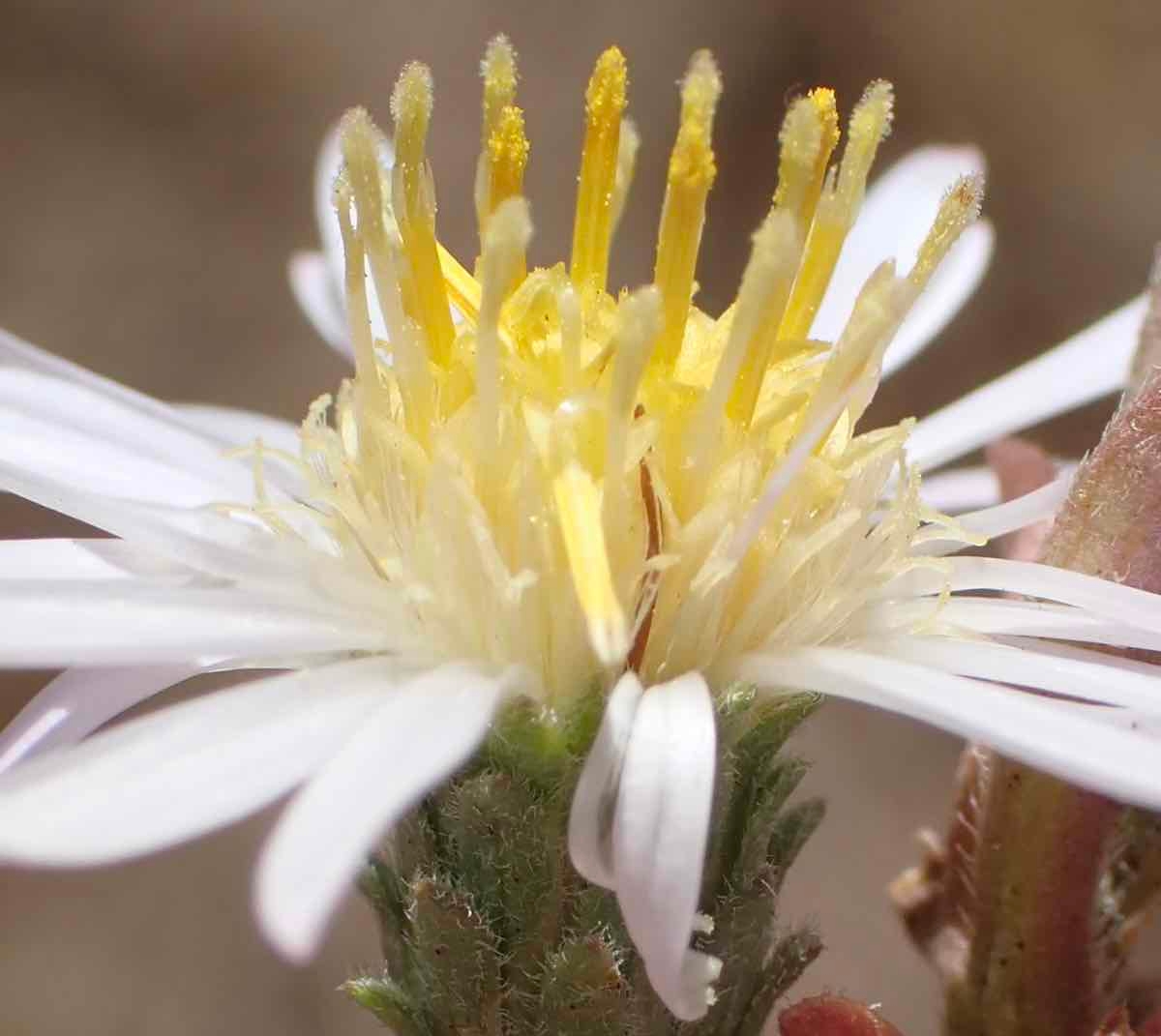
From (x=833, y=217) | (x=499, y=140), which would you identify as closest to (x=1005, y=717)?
(x=833, y=217)

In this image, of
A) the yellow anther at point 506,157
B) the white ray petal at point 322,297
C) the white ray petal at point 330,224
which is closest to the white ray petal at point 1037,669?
the yellow anther at point 506,157

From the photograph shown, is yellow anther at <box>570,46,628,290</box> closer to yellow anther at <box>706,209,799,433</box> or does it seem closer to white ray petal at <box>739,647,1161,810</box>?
yellow anther at <box>706,209,799,433</box>

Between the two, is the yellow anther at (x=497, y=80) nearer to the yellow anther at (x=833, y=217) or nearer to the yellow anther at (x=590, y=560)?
the yellow anther at (x=833, y=217)

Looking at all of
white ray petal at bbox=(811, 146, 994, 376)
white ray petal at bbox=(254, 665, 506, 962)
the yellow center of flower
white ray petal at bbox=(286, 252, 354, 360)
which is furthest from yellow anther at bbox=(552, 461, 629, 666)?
white ray petal at bbox=(286, 252, 354, 360)

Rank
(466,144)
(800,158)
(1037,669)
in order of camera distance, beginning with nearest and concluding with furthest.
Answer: (1037,669) → (800,158) → (466,144)

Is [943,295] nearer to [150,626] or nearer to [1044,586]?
[1044,586]

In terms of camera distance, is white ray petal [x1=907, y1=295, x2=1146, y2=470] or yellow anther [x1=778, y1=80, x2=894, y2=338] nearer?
yellow anther [x1=778, y1=80, x2=894, y2=338]

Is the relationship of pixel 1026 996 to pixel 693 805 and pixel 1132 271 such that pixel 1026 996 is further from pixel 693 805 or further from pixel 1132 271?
pixel 1132 271
